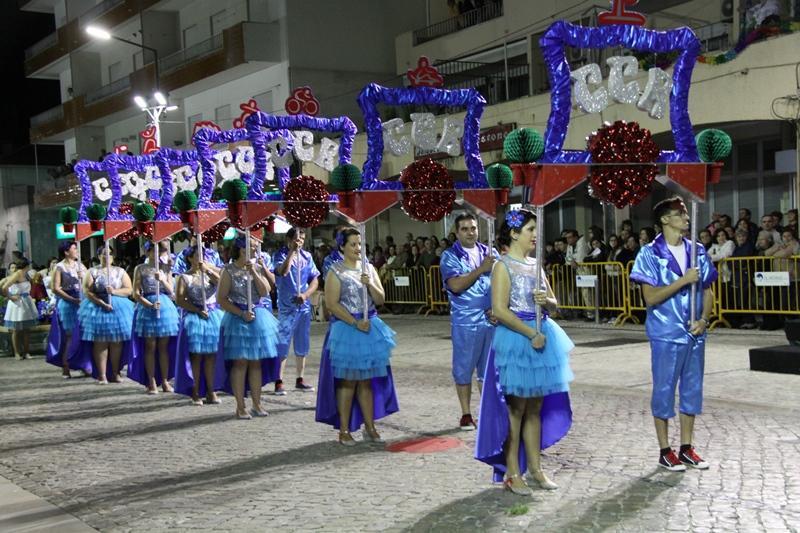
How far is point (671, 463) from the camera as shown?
6.54 meters

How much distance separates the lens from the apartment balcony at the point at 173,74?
101 feet

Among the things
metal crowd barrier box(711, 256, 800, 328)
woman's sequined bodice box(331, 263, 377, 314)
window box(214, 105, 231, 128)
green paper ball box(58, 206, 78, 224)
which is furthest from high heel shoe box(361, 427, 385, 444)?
window box(214, 105, 231, 128)

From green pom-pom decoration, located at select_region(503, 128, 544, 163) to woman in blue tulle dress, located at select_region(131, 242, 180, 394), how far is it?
21.6ft

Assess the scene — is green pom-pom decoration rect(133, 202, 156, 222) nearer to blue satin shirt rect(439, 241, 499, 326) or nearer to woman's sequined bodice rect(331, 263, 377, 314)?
woman's sequined bodice rect(331, 263, 377, 314)

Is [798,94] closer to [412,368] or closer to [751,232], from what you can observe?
[751,232]

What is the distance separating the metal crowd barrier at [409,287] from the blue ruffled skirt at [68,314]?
963 centimetres

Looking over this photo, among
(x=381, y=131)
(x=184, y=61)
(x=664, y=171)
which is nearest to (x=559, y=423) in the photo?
(x=664, y=171)

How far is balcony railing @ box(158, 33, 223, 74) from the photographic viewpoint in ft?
109

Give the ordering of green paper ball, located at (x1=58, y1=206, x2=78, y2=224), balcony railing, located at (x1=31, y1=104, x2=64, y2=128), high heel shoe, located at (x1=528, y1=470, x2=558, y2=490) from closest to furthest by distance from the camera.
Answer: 1. high heel shoe, located at (x1=528, y1=470, x2=558, y2=490)
2. green paper ball, located at (x1=58, y1=206, x2=78, y2=224)
3. balcony railing, located at (x1=31, y1=104, x2=64, y2=128)

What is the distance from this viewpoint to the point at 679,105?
704cm

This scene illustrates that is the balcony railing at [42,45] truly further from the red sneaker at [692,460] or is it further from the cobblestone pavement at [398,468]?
the red sneaker at [692,460]

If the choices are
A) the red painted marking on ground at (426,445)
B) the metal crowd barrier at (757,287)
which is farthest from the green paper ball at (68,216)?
the metal crowd barrier at (757,287)

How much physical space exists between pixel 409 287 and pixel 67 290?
10104 mm

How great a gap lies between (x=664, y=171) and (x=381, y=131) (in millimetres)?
2925
